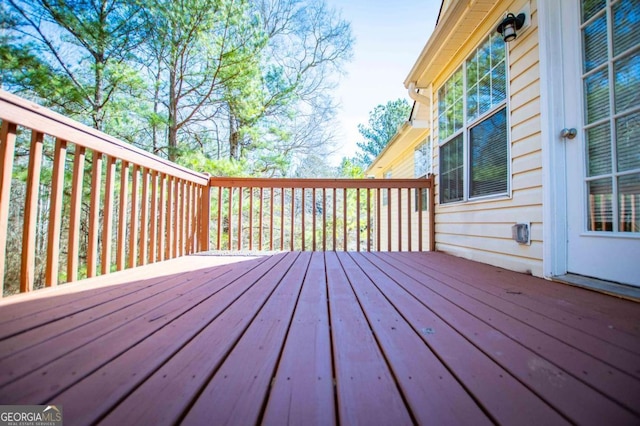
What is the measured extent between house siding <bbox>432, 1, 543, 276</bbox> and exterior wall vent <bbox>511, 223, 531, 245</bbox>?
0.10ft

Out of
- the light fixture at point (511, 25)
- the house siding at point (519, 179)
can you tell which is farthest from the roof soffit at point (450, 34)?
the light fixture at point (511, 25)

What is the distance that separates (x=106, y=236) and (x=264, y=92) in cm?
599

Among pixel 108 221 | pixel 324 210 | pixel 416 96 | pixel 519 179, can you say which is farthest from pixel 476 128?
pixel 108 221

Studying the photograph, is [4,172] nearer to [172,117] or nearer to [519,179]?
[519,179]

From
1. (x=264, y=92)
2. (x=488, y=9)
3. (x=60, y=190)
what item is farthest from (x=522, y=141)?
(x=264, y=92)

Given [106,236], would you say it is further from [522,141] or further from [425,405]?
[522,141]

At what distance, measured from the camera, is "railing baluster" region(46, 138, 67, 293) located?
1464 mm

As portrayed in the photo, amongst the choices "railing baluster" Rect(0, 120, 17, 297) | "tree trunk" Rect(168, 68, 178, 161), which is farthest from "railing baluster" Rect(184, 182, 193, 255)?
"tree trunk" Rect(168, 68, 178, 161)

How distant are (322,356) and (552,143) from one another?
6.50 ft

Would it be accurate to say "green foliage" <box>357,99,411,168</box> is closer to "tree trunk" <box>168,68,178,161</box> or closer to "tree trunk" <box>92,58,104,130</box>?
"tree trunk" <box>168,68,178,161</box>

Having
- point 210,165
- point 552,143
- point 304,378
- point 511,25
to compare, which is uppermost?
point 511,25

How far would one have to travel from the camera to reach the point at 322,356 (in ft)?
2.58

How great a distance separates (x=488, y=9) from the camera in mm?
2387

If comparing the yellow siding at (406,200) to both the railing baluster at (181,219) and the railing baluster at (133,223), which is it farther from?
the railing baluster at (133,223)
